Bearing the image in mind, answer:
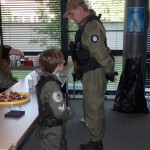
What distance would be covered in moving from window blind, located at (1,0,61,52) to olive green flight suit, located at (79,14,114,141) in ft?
7.14

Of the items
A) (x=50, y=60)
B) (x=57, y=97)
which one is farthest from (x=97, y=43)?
(x=57, y=97)

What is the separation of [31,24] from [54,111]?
3.28 m

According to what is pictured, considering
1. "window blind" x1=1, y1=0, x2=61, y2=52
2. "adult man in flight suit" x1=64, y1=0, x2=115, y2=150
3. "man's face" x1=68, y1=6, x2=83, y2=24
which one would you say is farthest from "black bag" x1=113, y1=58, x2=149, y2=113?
"man's face" x1=68, y1=6, x2=83, y2=24

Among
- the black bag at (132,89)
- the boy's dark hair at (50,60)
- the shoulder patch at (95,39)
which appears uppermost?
the shoulder patch at (95,39)

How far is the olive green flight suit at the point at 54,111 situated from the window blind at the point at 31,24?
3023mm

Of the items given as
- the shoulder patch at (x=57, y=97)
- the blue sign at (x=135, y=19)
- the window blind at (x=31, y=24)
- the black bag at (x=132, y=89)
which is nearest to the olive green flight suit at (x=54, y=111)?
the shoulder patch at (x=57, y=97)

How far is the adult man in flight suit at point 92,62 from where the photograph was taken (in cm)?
266

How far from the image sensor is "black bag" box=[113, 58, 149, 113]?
412 cm

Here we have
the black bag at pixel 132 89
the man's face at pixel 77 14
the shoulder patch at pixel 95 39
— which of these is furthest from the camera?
the black bag at pixel 132 89

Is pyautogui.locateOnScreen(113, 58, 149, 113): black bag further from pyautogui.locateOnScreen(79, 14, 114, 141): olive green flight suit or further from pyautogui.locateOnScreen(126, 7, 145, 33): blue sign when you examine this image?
pyautogui.locateOnScreen(79, 14, 114, 141): olive green flight suit

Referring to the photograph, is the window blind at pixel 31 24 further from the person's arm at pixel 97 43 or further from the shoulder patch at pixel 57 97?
the shoulder patch at pixel 57 97

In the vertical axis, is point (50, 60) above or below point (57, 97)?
above

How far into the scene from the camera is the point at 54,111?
193 cm

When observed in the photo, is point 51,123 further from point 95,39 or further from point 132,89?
point 132,89
